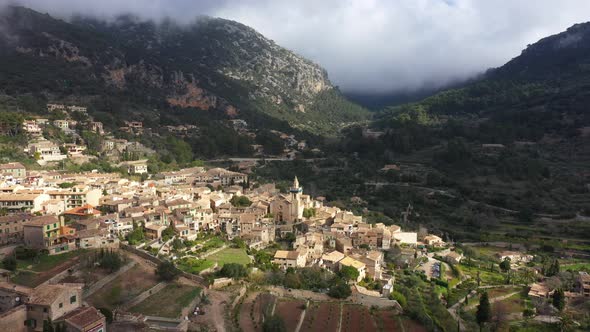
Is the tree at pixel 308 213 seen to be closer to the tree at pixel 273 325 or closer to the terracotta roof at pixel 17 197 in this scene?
the tree at pixel 273 325

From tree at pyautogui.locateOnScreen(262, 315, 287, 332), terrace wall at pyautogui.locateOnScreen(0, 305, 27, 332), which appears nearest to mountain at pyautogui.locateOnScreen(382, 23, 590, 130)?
tree at pyautogui.locateOnScreen(262, 315, 287, 332)

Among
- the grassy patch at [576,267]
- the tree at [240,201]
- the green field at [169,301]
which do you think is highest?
the tree at [240,201]

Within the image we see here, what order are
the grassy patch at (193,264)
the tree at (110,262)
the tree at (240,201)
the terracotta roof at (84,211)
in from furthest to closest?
the tree at (240,201) → the terracotta roof at (84,211) → the grassy patch at (193,264) → the tree at (110,262)

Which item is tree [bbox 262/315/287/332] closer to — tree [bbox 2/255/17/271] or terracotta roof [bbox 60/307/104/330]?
terracotta roof [bbox 60/307/104/330]

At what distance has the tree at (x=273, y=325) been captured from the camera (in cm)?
1820

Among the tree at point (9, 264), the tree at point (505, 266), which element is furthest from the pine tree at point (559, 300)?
the tree at point (9, 264)

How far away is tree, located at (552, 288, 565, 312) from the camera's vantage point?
25.5 m

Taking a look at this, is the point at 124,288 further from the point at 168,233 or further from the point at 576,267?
the point at 576,267

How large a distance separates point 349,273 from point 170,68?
68574 mm

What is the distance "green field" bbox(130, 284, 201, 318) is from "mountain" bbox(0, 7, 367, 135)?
41.2 meters

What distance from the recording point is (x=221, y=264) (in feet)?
79.4

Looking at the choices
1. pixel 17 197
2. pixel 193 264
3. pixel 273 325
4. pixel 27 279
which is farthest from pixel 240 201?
pixel 27 279

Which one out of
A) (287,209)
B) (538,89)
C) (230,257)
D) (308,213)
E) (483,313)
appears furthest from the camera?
(538,89)

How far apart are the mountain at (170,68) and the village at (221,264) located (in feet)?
89.8
